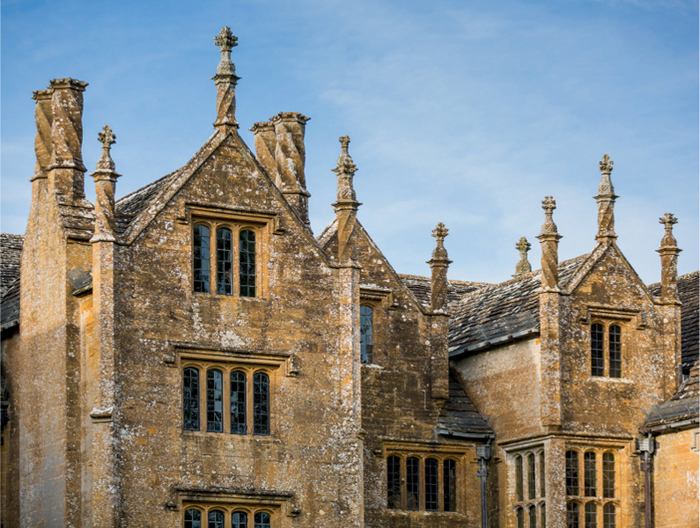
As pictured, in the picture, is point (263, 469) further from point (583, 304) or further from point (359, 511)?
point (583, 304)

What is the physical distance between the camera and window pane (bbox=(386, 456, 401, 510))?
36.2 m

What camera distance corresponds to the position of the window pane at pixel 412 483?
36500mm

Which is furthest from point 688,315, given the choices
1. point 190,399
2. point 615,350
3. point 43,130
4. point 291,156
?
point 43,130

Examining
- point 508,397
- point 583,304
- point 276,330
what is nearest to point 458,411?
point 508,397

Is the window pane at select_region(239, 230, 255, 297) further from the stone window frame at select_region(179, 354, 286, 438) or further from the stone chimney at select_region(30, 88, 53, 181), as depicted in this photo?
the stone chimney at select_region(30, 88, 53, 181)

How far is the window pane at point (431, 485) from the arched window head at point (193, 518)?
696 centimetres

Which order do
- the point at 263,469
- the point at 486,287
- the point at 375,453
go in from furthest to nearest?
the point at 486,287 → the point at 375,453 → the point at 263,469

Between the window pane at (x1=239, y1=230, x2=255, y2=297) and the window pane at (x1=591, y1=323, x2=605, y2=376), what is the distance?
907 cm

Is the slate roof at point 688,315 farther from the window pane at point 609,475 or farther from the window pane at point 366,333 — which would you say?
the window pane at point 366,333

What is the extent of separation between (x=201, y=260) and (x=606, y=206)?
35.9 feet

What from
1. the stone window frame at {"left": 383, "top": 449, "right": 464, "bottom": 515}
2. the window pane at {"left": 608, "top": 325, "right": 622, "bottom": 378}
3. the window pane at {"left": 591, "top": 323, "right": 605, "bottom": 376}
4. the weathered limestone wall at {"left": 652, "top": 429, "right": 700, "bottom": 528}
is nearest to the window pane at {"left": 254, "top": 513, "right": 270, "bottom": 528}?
the stone window frame at {"left": 383, "top": 449, "right": 464, "bottom": 515}

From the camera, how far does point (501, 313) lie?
1528 inches

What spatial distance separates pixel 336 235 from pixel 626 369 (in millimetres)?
7946

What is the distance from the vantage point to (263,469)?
3253 cm
